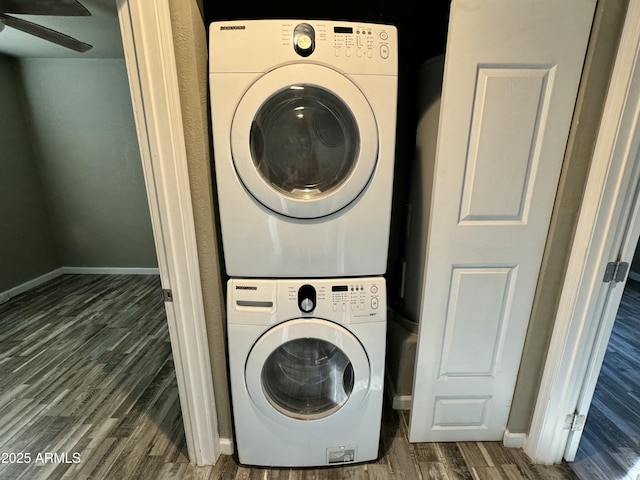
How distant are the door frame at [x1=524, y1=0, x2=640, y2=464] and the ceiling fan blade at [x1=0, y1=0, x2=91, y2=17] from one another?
7.13ft

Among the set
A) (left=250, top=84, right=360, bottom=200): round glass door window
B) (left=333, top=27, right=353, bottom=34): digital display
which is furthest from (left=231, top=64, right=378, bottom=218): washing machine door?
(left=333, top=27, right=353, bottom=34): digital display

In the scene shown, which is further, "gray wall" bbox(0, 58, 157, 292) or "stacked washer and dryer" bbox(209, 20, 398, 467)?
"gray wall" bbox(0, 58, 157, 292)

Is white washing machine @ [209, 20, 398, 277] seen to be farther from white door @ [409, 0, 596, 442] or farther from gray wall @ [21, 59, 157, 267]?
gray wall @ [21, 59, 157, 267]

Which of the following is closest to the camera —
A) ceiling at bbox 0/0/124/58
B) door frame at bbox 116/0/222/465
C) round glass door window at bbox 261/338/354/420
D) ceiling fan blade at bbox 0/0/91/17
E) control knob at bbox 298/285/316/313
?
door frame at bbox 116/0/222/465

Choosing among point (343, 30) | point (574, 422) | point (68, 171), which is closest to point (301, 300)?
point (343, 30)

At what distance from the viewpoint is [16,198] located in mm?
3152

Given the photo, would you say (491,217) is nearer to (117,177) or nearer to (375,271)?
(375,271)

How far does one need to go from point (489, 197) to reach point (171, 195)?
3.73 feet

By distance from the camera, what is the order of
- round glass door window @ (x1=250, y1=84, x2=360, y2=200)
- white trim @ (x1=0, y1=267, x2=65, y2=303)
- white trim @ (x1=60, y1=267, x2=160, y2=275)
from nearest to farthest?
round glass door window @ (x1=250, y1=84, x2=360, y2=200), white trim @ (x1=0, y1=267, x2=65, y2=303), white trim @ (x1=60, y1=267, x2=160, y2=275)

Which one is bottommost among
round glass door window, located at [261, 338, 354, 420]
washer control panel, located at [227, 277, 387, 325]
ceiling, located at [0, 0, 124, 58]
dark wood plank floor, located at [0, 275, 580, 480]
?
dark wood plank floor, located at [0, 275, 580, 480]

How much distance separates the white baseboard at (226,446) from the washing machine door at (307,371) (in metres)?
0.33

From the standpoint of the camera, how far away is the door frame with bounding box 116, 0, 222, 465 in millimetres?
958

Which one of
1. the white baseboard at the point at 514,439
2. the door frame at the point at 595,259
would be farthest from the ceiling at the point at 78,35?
the white baseboard at the point at 514,439

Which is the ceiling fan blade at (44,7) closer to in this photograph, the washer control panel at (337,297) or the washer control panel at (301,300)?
the washer control panel at (301,300)
